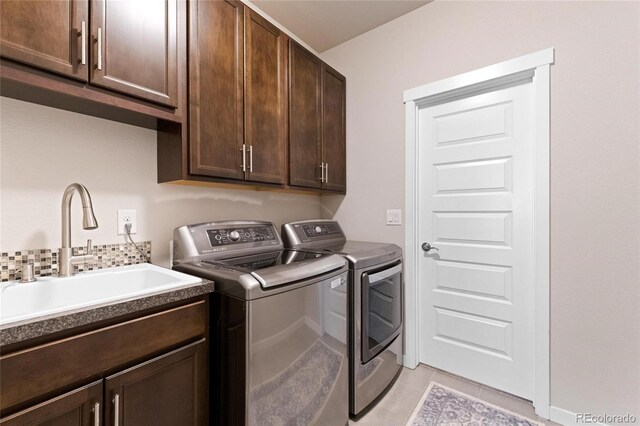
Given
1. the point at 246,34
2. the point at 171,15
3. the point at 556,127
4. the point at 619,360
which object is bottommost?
the point at 619,360

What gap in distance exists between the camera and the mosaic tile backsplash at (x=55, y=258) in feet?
3.63

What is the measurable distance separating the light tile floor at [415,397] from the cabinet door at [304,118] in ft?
5.04

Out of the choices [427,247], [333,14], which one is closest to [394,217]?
[427,247]

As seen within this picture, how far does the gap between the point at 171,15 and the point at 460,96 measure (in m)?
1.87

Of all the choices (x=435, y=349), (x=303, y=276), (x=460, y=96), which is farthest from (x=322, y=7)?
(x=435, y=349)

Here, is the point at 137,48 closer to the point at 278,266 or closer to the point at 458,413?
the point at 278,266

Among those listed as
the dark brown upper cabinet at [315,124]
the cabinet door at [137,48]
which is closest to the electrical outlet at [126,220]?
the cabinet door at [137,48]

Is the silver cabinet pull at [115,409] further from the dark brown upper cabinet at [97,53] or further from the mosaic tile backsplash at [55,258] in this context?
the dark brown upper cabinet at [97,53]

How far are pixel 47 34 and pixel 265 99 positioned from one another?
40.1 inches

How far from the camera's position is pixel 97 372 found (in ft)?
2.80

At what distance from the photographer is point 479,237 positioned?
6.45 ft

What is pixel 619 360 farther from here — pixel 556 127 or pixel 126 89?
pixel 126 89

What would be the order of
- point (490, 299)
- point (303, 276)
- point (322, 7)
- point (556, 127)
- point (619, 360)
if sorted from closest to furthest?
point (303, 276), point (619, 360), point (556, 127), point (490, 299), point (322, 7)

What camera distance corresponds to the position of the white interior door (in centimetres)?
181
